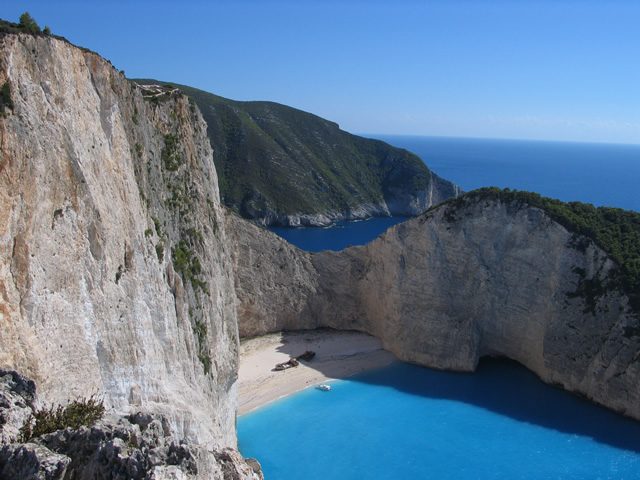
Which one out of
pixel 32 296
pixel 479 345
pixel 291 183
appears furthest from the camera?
pixel 291 183

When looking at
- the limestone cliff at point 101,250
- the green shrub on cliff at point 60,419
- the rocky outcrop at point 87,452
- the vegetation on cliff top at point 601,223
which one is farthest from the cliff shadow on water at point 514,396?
Result: the rocky outcrop at point 87,452

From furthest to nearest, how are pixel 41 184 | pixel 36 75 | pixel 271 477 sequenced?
pixel 271 477 < pixel 36 75 < pixel 41 184

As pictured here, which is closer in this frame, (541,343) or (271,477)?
(271,477)

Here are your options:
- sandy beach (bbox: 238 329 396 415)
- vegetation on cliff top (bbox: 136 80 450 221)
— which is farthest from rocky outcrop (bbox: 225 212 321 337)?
vegetation on cliff top (bbox: 136 80 450 221)

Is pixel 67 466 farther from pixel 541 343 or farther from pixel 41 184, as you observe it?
pixel 541 343

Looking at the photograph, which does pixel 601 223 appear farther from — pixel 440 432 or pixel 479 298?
pixel 440 432

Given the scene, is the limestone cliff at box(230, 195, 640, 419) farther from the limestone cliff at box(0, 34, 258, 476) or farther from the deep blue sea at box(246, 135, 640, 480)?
the limestone cliff at box(0, 34, 258, 476)

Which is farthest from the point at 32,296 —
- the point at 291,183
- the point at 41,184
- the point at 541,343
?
the point at 291,183

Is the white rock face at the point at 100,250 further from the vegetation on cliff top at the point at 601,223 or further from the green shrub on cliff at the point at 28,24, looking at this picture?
the vegetation on cliff top at the point at 601,223
